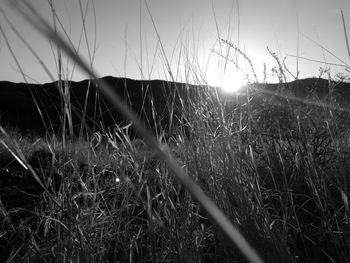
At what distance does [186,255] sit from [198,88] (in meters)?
0.72

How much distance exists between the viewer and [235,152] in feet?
3.69

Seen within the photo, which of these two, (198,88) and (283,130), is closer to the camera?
(198,88)

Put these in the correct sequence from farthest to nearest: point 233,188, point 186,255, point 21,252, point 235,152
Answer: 1. point 21,252
2. point 235,152
3. point 233,188
4. point 186,255

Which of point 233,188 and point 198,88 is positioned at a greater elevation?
point 198,88

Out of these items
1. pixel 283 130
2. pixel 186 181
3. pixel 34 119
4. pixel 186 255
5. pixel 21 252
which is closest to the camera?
pixel 186 181

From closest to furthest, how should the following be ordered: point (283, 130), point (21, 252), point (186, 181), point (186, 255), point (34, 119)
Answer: point (186, 181) < point (186, 255) < point (21, 252) < point (283, 130) < point (34, 119)

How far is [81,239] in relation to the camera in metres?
0.91

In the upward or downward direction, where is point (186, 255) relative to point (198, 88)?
downward

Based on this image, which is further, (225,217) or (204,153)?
(204,153)

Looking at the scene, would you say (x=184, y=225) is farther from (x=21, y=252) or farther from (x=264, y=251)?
(x=21, y=252)

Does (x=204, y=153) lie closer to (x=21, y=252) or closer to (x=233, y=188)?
(x=233, y=188)

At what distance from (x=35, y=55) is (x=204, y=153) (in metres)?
0.70

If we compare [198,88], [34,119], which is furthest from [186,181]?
[34,119]

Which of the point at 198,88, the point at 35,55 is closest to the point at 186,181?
the point at 35,55
